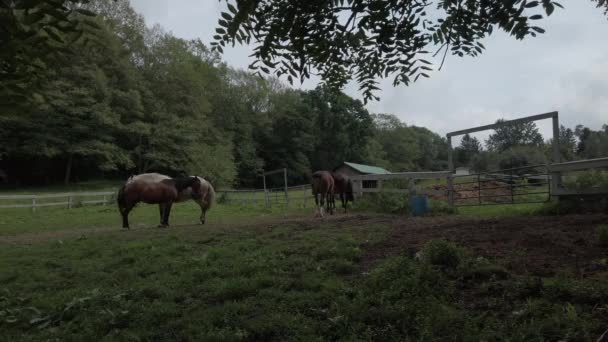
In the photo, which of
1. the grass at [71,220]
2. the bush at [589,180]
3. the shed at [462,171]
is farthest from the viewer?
the shed at [462,171]

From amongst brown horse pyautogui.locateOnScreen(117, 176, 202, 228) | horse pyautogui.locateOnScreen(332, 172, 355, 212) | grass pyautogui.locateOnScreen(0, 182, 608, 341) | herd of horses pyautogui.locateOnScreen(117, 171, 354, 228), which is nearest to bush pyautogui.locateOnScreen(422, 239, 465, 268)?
grass pyautogui.locateOnScreen(0, 182, 608, 341)

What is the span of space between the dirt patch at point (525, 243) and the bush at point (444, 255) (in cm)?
39

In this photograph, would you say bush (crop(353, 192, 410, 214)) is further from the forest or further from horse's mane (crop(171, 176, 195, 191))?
horse's mane (crop(171, 176, 195, 191))

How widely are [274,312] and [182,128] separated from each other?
102 feet

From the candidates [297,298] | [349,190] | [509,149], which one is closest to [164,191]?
[349,190]

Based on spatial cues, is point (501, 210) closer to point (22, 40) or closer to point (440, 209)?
point (440, 209)

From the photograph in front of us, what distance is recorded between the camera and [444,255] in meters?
3.54

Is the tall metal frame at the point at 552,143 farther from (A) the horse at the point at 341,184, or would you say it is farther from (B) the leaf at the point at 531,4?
(B) the leaf at the point at 531,4

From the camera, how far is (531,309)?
95.3 inches

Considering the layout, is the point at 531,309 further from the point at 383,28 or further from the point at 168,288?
the point at 168,288

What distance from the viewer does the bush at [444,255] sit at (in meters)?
3.49

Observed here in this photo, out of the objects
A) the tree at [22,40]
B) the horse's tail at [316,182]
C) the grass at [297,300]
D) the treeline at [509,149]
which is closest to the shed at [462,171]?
the treeline at [509,149]

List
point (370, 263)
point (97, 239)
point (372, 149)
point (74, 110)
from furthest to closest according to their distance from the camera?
point (372, 149), point (74, 110), point (97, 239), point (370, 263)

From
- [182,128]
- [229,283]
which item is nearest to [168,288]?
[229,283]
